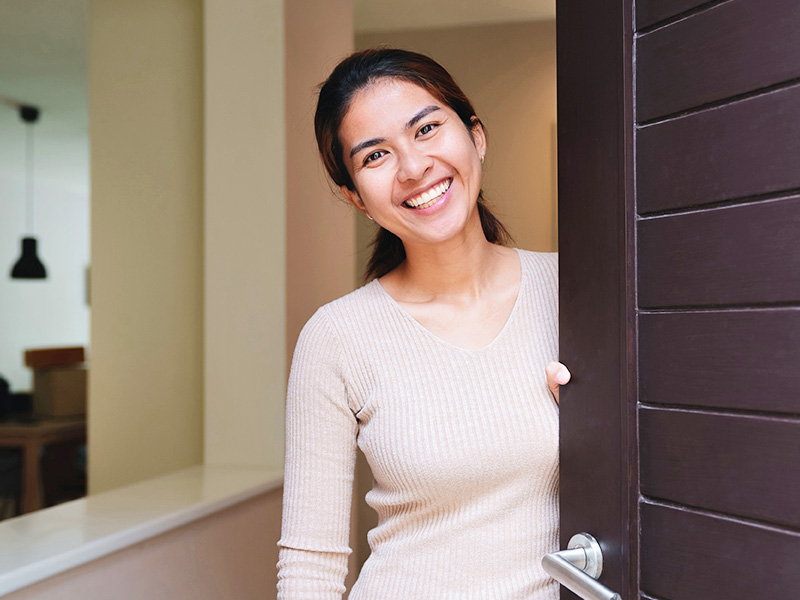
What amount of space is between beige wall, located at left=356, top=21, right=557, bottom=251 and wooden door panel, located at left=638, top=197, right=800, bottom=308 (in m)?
2.04

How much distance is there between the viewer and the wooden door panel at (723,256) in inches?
26.2

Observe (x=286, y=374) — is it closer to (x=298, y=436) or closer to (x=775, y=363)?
(x=298, y=436)

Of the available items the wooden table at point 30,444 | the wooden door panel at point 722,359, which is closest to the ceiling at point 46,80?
the wooden table at point 30,444

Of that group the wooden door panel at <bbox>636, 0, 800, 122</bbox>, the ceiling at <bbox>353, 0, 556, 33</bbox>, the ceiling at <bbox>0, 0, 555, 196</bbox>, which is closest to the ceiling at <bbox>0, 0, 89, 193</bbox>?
the ceiling at <bbox>0, 0, 555, 196</bbox>

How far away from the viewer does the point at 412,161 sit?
3.54 ft

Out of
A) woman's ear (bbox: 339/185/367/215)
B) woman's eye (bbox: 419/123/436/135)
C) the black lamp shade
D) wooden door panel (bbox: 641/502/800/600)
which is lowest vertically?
wooden door panel (bbox: 641/502/800/600)

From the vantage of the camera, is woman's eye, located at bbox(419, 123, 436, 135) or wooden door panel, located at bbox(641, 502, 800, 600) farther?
woman's eye, located at bbox(419, 123, 436, 135)

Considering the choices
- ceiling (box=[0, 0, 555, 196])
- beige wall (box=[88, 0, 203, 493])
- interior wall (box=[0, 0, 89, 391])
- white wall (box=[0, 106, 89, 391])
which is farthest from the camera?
white wall (box=[0, 106, 89, 391])

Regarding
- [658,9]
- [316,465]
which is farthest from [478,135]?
[316,465]

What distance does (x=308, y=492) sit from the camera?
1182mm

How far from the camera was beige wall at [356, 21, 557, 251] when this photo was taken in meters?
2.92

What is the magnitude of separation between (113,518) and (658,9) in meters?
1.62

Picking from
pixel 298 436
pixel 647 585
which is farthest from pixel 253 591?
pixel 647 585

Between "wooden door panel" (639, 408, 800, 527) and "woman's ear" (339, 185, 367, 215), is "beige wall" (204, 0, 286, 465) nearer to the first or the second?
"woman's ear" (339, 185, 367, 215)
